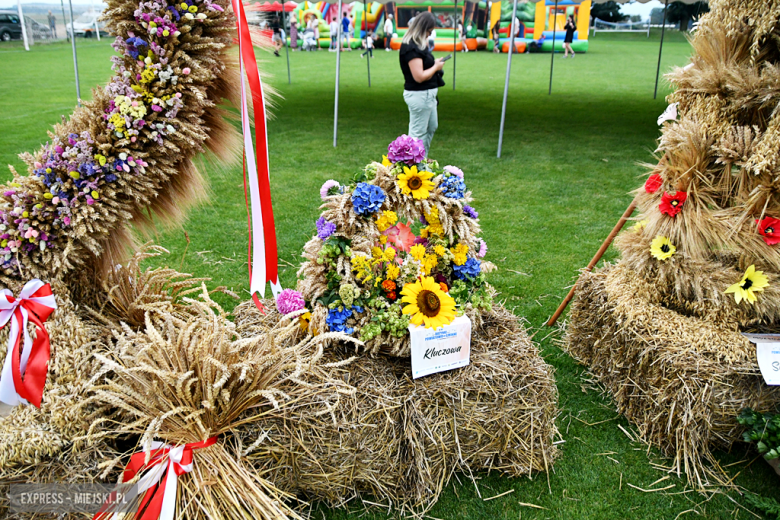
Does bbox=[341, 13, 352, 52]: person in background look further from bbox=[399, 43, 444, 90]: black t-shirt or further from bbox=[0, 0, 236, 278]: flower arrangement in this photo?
bbox=[0, 0, 236, 278]: flower arrangement

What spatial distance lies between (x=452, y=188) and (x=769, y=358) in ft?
5.42

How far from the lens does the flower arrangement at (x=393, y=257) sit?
2.31 metres

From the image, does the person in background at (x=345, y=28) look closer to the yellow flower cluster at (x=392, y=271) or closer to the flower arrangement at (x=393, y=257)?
→ the flower arrangement at (x=393, y=257)

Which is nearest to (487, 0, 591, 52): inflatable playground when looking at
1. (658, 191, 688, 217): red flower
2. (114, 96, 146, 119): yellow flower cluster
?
(658, 191, 688, 217): red flower

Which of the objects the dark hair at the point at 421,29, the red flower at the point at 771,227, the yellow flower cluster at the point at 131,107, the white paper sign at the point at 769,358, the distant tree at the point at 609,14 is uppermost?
the distant tree at the point at 609,14

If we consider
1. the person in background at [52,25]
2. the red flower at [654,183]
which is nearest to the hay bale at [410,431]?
the red flower at [654,183]

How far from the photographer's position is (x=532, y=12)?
2450 centimetres

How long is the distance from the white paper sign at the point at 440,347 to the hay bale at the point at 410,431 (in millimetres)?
49

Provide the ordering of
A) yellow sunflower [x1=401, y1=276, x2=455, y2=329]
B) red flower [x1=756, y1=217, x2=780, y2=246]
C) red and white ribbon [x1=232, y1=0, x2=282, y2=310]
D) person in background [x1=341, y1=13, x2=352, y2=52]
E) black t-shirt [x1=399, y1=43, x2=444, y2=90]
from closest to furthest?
red and white ribbon [x1=232, y1=0, x2=282, y2=310]
yellow sunflower [x1=401, y1=276, x2=455, y2=329]
red flower [x1=756, y1=217, x2=780, y2=246]
black t-shirt [x1=399, y1=43, x2=444, y2=90]
person in background [x1=341, y1=13, x2=352, y2=52]

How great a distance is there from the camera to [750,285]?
2.57 metres

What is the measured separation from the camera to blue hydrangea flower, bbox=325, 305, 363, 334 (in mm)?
2312

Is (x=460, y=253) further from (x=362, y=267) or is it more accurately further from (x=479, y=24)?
(x=479, y=24)

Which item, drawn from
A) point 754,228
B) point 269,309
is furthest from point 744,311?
point 269,309

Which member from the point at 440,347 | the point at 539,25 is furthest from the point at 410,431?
the point at 539,25
